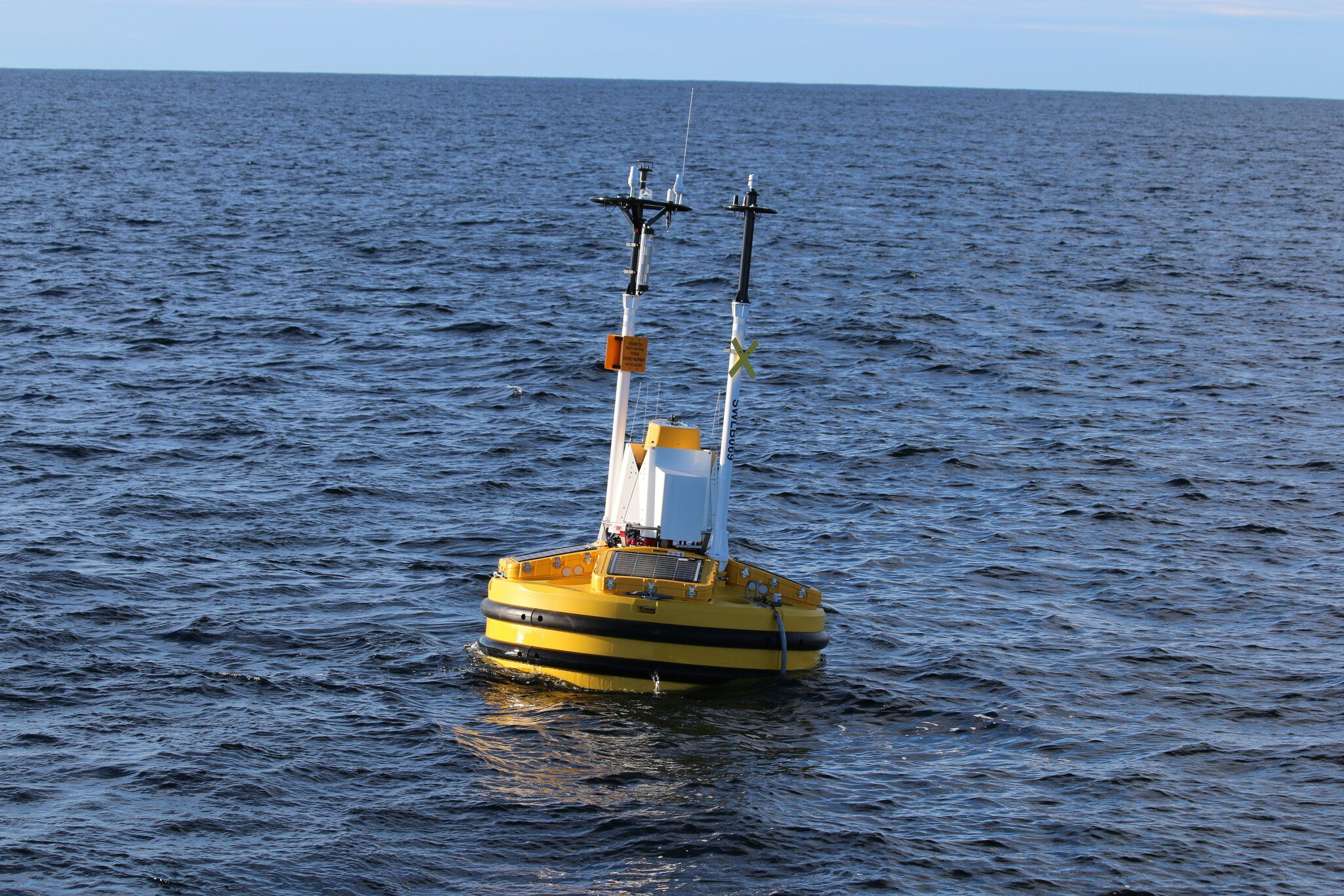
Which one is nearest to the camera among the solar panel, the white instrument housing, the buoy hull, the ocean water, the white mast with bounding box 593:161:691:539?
the ocean water

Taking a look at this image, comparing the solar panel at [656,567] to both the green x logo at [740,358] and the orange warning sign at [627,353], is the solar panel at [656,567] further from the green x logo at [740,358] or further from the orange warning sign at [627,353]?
the green x logo at [740,358]

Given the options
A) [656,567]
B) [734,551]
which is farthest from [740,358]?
[734,551]

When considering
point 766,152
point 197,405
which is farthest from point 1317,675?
point 766,152

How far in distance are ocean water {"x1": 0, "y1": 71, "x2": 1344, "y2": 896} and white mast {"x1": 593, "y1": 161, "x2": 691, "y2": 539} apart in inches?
116

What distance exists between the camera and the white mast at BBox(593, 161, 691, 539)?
1830cm

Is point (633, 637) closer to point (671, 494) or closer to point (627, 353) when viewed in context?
point (671, 494)

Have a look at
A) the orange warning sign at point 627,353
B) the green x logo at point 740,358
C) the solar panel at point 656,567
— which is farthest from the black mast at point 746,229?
the solar panel at point 656,567

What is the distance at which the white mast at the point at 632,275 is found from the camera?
1830cm

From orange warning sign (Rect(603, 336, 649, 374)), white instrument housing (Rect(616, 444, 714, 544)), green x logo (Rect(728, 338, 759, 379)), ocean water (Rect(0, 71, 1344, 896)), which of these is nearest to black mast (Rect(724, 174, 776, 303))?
green x logo (Rect(728, 338, 759, 379))

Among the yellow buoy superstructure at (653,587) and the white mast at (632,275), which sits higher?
the white mast at (632,275)

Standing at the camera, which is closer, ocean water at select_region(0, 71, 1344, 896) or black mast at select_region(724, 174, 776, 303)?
ocean water at select_region(0, 71, 1344, 896)

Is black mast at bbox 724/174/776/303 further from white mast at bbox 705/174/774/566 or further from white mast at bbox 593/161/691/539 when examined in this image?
white mast at bbox 593/161/691/539

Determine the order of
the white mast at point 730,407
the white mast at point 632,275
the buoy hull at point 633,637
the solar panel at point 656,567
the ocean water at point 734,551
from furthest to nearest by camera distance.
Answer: the white mast at point 632,275
the white mast at point 730,407
the solar panel at point 656,567
the buoy hull at point 633,637
the ocean water at point 734,551

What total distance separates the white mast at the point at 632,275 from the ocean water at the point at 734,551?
2.94 metres
